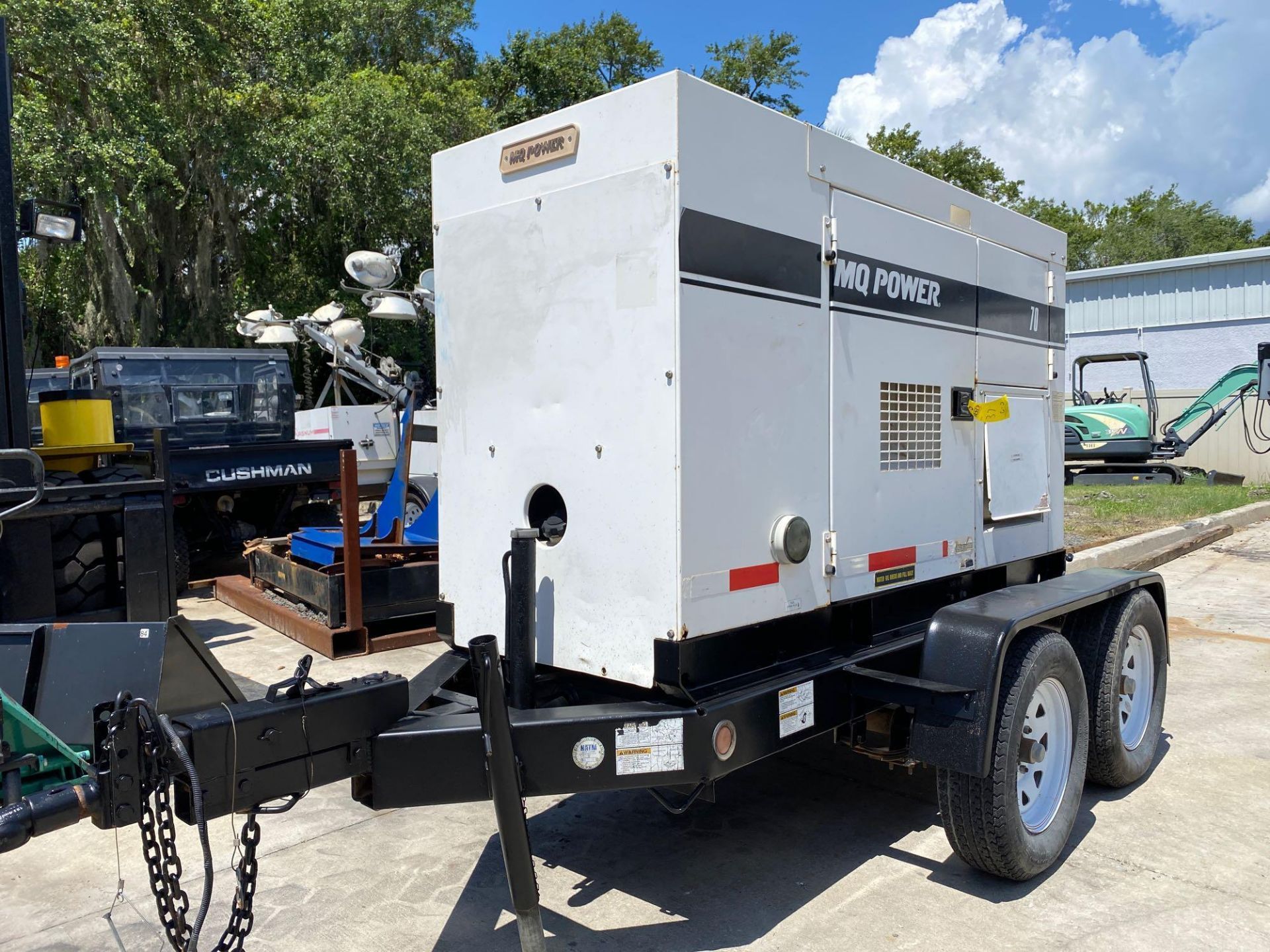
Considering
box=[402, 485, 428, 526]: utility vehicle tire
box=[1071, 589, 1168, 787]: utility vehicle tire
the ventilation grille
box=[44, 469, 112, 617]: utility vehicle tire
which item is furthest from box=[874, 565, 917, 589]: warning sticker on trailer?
box=[402, 485, 428, 526]: utility vehicle tire

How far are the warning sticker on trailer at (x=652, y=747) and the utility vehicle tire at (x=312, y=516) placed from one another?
8.29 m

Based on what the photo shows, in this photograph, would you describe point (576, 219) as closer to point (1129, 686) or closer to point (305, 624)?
point (1129, 686)

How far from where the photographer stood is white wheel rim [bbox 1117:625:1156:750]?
4809 millimetres

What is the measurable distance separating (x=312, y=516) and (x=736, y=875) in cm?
848

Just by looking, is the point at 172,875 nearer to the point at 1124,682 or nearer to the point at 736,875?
the point at 736,875

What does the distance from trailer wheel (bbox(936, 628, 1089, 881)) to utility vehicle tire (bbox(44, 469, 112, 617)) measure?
5674mm

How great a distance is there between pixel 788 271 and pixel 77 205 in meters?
4.80

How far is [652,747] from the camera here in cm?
301

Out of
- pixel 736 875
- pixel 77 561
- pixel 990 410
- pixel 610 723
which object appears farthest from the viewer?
pixel 77 561

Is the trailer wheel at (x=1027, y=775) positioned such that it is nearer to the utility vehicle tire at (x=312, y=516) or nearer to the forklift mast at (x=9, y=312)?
the forklift mast at (x=9, y=312)

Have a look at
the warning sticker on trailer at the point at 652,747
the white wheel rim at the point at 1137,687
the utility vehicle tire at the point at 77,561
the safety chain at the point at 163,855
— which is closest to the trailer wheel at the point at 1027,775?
the white wheel rim at the point at 1137,687

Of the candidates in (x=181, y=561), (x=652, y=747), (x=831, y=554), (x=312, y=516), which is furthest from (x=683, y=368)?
(x=312, y=516)

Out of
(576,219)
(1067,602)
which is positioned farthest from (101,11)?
(1067,602)

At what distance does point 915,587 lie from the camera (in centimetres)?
418
